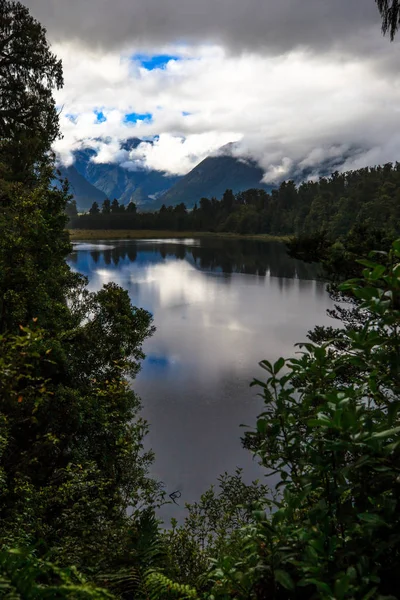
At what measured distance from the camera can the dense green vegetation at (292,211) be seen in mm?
109562

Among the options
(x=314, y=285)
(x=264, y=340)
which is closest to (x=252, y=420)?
(x=264, y=340)

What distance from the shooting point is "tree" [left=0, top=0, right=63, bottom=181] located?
18.6 m

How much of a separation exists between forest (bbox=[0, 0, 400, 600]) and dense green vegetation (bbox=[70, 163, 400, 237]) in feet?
284

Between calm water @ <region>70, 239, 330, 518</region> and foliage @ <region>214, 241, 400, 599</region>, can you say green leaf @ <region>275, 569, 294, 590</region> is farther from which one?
calm water @ <region>70, 239, 330, 518</region>

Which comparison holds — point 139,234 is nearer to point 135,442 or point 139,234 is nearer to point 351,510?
point 135,442

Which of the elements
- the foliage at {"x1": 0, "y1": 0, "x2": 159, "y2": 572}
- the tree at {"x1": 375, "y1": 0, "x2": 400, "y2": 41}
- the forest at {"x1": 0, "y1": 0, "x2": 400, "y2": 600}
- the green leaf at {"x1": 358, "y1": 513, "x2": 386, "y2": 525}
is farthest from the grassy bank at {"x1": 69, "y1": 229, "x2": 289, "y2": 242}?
the green leaf at {"x1": 358, "y1": 513, "x2": 386, "y2": 525}

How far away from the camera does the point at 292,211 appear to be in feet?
511

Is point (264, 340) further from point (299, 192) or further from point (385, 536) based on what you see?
point (299, 192)

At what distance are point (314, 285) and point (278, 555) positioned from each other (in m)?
64.6

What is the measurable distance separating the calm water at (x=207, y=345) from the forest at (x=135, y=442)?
3135 mm

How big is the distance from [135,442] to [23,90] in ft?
57.0

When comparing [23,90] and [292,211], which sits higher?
[292,211]

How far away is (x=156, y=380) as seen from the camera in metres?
29.1

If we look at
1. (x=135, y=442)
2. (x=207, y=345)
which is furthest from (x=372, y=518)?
(x=207, y=345)
